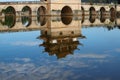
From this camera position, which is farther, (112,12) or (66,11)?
(112,12)

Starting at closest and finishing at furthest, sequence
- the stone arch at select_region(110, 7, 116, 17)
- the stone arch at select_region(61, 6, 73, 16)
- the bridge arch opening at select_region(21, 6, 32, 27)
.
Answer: the bridge arch opening at select_region(21, 6, 32, 27) → the stone arch at select_region(61, 6, 73, 16) → the stone arch at select_region(110, 7, 116, 17)

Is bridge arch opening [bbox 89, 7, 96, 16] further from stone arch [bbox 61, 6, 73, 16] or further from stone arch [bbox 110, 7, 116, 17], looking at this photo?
stone arch [bbox 61, 6, 73, 16]

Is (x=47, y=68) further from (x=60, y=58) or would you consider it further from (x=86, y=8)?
(x=86, y=8)

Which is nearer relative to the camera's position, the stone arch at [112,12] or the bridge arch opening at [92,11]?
the bridge arch opening at [92,11]

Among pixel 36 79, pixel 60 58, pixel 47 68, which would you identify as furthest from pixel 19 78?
pixel 60 58

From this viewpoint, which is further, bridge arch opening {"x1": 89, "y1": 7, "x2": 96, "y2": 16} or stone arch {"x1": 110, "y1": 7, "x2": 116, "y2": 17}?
stone arch {"x1": 110, "y1": 7, "x2": 116, "y2": 17}

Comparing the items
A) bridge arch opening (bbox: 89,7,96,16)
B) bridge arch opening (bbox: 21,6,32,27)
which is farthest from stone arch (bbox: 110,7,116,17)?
bridge arch opening (bbox: 21,6,32,27)

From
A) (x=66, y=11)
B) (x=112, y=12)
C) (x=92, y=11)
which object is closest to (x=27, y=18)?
(x=66, y=11)

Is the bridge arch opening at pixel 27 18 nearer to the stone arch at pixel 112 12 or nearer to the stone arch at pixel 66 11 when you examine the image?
the stone arch at pixel 66 11

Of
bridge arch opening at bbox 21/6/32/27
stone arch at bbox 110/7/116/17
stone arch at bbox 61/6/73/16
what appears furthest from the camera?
stone arch at bbox 110/7/116/17

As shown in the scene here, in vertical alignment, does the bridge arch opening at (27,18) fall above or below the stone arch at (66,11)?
below

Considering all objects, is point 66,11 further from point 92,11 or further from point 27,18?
point 27,18

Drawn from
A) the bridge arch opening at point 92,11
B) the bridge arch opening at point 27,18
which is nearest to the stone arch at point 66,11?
the bridge arch opening at point 27,18

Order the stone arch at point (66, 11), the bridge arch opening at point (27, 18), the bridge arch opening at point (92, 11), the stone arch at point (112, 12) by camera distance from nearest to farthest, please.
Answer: the bridge arch opening at point (27, 18)
the stone arch at point (66, 11)
the bridge arch opening at point (92, 11)
the stone arch at point (112, 12)
